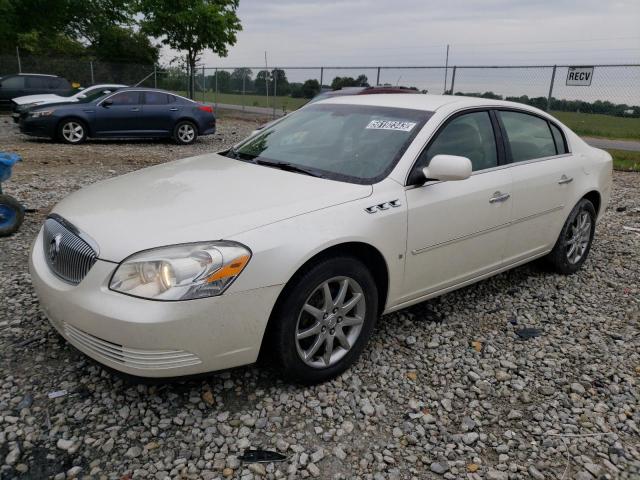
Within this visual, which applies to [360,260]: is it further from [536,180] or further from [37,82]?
[37,82]

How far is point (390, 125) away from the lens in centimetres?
352

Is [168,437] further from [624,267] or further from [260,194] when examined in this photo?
[624,267]

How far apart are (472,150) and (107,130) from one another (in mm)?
10780

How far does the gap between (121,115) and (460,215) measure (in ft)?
36.0

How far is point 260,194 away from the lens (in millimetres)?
2936

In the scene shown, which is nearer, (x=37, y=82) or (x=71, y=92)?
(x=71, y=92)

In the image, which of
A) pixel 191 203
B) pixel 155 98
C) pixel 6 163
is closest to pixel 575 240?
pixel 191 203

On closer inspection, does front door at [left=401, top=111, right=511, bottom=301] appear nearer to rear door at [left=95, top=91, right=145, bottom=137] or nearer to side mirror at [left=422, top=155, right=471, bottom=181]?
side mirror at [left=422, top=155, right=471, bottom=181]

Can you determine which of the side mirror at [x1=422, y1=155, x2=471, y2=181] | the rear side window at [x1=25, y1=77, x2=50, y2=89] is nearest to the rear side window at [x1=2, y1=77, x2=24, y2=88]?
the rear side window at [x1=25, y1=77, x2=50, y2=89]

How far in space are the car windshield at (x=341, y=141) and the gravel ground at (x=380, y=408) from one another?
3.88ft

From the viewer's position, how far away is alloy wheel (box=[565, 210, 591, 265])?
471 centimetres

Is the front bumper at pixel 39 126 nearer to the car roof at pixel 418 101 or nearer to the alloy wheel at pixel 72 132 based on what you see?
the alloy wheel at pixel 72 132

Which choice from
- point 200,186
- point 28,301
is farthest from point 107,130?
point 200,186

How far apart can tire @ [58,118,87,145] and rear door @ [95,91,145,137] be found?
1.04 feet
